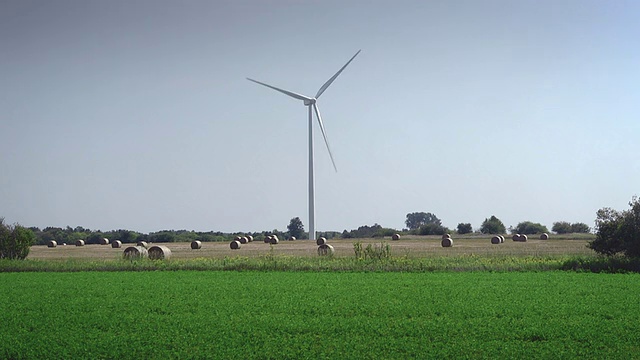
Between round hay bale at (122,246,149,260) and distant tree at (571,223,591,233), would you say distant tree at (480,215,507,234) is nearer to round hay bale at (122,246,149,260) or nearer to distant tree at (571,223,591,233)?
distant tree at (571,223,591,233)

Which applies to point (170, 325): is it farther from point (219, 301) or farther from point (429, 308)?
point (429, 308)

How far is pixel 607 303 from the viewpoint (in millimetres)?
18375

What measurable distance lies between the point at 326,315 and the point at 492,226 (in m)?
79.4

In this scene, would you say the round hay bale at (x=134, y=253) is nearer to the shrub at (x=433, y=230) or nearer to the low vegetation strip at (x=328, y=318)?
the low vegetation strip at (x=328, y=318)

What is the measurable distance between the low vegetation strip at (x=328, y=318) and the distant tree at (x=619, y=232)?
7.31m

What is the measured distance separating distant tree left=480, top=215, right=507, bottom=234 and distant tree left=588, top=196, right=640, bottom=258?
5624 centimetres

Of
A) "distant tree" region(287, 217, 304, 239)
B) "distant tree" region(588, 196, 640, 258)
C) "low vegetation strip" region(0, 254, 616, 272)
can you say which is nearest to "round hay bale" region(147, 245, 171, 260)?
"low vegetation strip" region(0, 254, 616, 272)

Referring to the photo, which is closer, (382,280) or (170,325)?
(170,325)

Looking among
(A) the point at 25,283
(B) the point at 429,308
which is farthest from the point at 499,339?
(A) the point at 25,283

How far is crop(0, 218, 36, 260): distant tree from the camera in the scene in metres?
42.5

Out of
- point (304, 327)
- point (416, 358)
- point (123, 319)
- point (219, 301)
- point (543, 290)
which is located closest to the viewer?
point (416, 358)

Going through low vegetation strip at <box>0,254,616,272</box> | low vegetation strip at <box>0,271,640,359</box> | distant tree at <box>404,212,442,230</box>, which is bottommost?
low vegetation strip at <box>0,271,640,359</box>

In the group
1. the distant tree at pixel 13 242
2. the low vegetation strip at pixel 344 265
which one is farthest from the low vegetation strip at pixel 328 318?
the distant tree at pixel 13 242

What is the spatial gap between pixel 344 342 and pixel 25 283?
19096 millimetres
